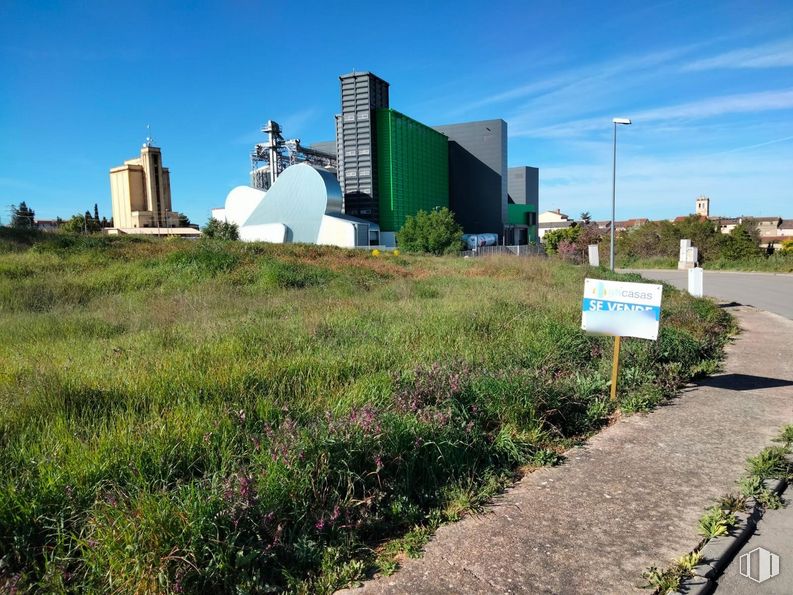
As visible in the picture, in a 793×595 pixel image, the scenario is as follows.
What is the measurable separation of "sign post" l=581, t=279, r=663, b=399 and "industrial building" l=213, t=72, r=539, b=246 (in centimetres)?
5068

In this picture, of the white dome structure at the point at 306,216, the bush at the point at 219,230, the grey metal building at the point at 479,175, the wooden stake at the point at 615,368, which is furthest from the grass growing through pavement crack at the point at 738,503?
the grey metal building at the point at 479,175

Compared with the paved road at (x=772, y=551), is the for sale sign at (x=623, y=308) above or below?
above

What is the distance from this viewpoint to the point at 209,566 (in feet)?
8.07

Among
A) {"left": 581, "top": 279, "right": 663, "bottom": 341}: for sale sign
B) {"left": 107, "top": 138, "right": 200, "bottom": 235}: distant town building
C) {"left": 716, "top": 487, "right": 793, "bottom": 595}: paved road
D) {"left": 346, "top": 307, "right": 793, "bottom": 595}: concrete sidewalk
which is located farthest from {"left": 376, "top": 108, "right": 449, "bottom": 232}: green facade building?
{"left": 716, "top": 487, "right": 793, "bottom": 595}: paved road

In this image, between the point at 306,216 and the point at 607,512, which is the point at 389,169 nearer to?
the point at 306,216

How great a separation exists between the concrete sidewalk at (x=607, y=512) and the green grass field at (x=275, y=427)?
0.66 ft

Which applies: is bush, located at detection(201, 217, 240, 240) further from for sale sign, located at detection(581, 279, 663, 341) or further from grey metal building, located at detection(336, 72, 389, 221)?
for sale sign, located at detection(581, 279, 663, 341)

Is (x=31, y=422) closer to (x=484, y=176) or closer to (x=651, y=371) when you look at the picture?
(x=651, y=371)

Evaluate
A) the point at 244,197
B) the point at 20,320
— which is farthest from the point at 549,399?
the point at 244,197

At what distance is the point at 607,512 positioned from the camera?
A: 3.33 meters

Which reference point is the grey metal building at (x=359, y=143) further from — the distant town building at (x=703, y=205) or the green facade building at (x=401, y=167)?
the distant town building at (x=703, y=205)

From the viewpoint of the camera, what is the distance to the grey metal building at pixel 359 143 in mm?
63969

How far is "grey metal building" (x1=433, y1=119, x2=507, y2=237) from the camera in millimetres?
82188

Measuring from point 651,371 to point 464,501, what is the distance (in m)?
4.02
